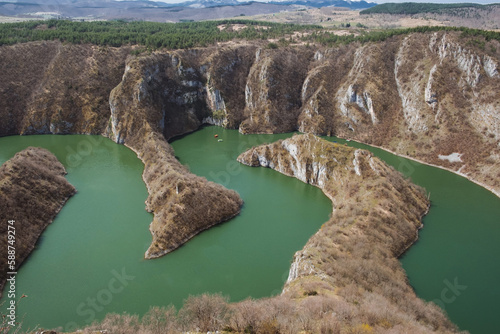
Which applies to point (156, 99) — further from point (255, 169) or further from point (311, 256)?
point (311, 256)

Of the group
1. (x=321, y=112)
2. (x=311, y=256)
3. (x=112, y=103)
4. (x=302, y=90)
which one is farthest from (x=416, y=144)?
(x=112, y=103)

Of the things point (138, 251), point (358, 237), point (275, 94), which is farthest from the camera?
point (275, 94)

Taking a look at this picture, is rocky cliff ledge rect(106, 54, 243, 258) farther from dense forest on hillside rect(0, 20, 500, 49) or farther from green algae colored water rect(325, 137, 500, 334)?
green algae colored water rect(325, 137, 500, 334)

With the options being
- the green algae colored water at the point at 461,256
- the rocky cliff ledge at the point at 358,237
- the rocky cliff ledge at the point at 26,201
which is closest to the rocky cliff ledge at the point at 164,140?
the rocky cliff ledge at the point at 26,201

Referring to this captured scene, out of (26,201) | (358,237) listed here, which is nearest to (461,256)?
(358,237)

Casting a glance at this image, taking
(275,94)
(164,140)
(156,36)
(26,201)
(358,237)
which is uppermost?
(156,36)

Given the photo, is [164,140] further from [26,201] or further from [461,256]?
[461,256]

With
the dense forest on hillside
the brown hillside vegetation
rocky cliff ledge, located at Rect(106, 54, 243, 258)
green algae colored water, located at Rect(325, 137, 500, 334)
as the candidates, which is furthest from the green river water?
the dense forest on hillside
